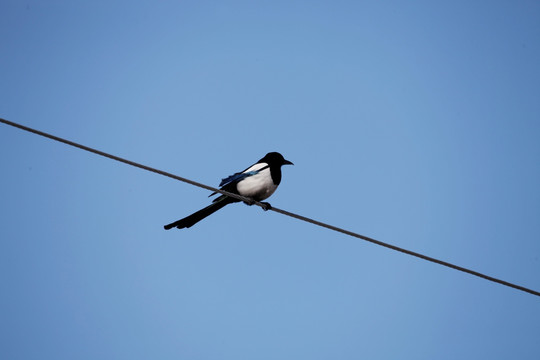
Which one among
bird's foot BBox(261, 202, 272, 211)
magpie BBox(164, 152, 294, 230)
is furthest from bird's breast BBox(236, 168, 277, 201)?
bird's foot BBox(261, 202, 272, 211)

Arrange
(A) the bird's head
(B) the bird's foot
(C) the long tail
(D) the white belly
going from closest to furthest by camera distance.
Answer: (C) the long tail < (B) the bird's foot < (D) the white belly < (A) the bird's head

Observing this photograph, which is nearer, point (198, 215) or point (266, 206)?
point (198, 215)

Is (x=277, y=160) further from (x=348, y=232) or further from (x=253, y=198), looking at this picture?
(x=348, y=232)

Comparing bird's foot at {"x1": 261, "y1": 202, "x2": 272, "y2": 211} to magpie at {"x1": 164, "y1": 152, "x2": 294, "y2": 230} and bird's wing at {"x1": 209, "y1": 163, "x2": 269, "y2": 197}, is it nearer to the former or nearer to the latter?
magpie at {"x1": 164, "y1": 152, "x2": 294, "y2": 230}

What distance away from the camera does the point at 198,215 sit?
507 centimetres

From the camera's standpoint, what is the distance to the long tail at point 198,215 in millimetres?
5025

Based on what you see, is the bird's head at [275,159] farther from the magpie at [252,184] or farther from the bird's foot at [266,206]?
the bird's foot at [266,206]

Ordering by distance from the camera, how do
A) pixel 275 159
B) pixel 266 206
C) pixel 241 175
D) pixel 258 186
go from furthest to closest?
pixel 275 159
pixel 241 175
pixel 258 186
pixel 266 206

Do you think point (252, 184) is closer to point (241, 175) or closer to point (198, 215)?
point (241, 175)

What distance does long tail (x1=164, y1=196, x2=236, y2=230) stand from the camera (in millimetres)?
5025

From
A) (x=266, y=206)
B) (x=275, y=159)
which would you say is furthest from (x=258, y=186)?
(x=275, y=159)

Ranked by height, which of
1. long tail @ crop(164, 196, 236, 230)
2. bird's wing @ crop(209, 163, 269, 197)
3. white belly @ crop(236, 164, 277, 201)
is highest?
bird's wing @ crop(209, 163, 269, 197)

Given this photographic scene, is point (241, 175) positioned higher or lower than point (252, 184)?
higher

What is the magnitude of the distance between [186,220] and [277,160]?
3.60 ft
